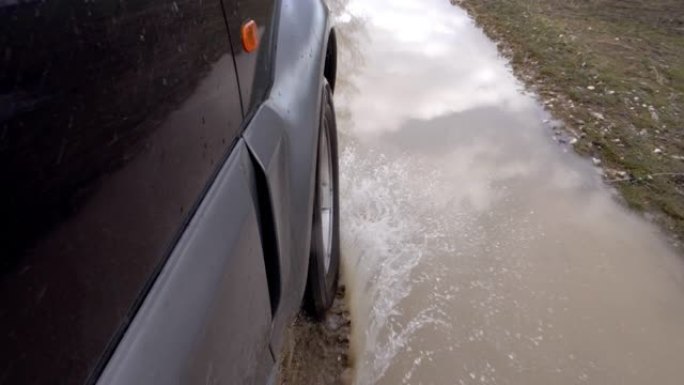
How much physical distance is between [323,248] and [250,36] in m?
0.91

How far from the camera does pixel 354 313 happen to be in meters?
2.45

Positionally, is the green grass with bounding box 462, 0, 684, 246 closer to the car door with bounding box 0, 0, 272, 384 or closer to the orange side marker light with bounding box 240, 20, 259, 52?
the orange side marker light with bounding box 240, 20, 259, 52

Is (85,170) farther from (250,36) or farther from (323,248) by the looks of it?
(323,248)

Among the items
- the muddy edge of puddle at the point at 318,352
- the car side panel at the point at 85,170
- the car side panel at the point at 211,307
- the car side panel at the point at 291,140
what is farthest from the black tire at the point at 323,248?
the car side panel at the point at 85,170

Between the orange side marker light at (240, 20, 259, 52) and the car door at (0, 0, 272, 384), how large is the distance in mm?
129

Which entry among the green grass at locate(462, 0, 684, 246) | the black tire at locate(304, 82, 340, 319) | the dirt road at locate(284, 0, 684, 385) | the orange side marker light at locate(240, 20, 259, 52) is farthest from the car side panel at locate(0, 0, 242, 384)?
the green grass at locate(462, 0, 684, 246)

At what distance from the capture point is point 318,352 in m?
2.26

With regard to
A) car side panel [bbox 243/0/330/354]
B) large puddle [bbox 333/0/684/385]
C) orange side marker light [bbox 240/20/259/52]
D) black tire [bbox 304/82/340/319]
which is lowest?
large puddle [bbox 333/0/684/385]

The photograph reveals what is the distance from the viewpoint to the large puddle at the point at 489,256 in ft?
7.45

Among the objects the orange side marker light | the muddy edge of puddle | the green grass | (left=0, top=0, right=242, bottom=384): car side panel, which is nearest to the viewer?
(left=0, top=0, right=242, bottom=384): car side panel

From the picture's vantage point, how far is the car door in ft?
2.02

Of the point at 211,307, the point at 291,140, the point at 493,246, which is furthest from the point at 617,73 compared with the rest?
the point at 211,307

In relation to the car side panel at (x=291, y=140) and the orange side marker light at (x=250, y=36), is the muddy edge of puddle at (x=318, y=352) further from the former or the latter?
the orange side marker light at (x=250, y=36)

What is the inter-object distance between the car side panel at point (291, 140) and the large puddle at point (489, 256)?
0.94m
